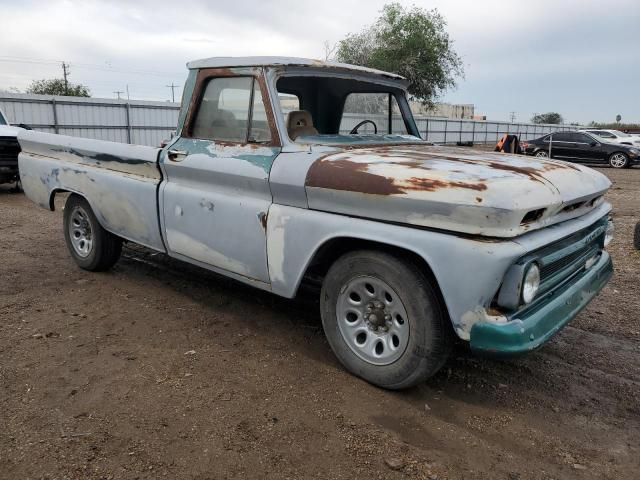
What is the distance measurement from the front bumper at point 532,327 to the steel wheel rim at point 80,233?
12.8ft

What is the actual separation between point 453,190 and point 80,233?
4039 millimetres

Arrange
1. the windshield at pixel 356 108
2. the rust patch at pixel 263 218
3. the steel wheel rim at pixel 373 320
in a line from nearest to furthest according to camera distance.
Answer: the steel wheel rim at pixel 373 320
the rust patch at pixel 263 218
the windshield at pixel 356 108

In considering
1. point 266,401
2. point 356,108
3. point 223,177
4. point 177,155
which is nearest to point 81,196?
point 177,155

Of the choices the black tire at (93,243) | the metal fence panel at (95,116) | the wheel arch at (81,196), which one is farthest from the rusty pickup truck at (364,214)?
the metal fence panel at (95,116)

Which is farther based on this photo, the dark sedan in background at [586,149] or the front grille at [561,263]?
the dark sedan in background at [586,149]

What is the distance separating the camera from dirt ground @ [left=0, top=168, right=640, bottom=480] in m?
2.46

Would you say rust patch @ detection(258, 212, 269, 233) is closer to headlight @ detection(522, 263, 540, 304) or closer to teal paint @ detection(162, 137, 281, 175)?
teal paint @ detection(162, 137, 281, 175)

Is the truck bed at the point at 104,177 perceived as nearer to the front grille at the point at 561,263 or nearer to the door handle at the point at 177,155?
the door handle at the point at 177,155

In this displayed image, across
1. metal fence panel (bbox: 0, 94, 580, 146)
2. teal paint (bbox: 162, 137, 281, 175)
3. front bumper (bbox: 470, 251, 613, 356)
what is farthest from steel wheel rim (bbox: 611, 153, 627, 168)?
teal paint (bbox: 162, 137, 281, 175)

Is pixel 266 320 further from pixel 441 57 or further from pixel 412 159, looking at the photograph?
pixel 441 57

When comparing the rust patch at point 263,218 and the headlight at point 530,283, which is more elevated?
the rust patch at point 263,218

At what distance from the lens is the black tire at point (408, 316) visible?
276 cm

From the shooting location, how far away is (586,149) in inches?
802

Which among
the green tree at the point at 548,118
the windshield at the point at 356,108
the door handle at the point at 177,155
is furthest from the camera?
the green tree at the point at 548,118
